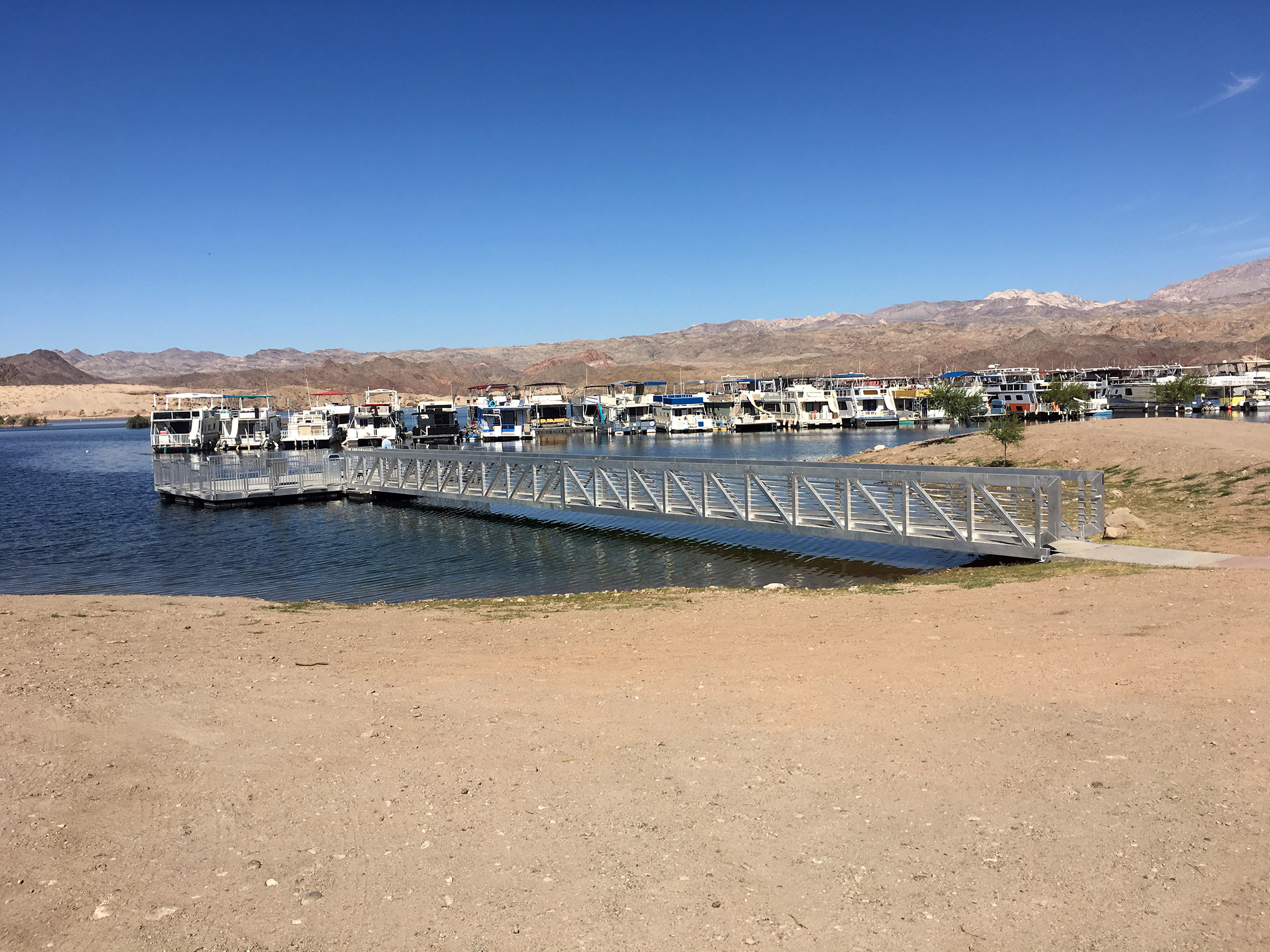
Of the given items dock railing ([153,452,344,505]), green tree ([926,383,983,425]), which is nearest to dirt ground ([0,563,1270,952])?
dock railing ([153,452,344,505])

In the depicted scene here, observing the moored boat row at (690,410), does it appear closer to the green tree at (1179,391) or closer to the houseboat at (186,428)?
the houseboat at (186,428)

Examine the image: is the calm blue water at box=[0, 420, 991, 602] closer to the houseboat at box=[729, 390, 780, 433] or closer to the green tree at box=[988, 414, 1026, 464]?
the green tree at box=[988, 414, 1026, 464]

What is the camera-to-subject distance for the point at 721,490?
2159 centimetres

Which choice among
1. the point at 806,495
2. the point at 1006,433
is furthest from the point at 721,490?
the point at 1006,433

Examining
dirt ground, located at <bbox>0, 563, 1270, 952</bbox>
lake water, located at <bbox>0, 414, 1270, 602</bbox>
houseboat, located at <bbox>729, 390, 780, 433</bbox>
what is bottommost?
lake water, located at <bbox>0, 414, 1270, 602</bbox>

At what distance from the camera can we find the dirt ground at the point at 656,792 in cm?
409

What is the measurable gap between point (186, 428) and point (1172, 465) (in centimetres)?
7036

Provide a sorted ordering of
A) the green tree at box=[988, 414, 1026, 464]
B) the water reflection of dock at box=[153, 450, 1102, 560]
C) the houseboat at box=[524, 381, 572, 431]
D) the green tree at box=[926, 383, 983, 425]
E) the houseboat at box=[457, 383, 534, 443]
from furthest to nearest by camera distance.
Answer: the houseboat at box=[524, 381, 572, 431] → the houseboat at box=[457, 383, 534, 443] → the green tree at box=[926, 383, 983, 425] → the green tree at box=[988, 414, 1026, 464] → the water reflection of dock at box=[153, 450, 1102, 560]

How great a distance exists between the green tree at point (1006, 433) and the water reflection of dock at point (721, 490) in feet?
19.2

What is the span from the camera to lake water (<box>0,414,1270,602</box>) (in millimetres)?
17438

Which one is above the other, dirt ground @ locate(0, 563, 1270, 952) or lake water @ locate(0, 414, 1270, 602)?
dirt ground @ locate(0, 563, 1270, 952)

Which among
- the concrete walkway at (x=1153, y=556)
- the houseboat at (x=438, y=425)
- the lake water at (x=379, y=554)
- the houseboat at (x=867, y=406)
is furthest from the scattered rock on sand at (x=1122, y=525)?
the houseboat at (x=867, y=406)

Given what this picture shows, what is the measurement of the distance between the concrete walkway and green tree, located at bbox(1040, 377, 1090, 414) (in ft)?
156

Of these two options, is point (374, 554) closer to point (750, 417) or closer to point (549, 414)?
point (750, 417)
